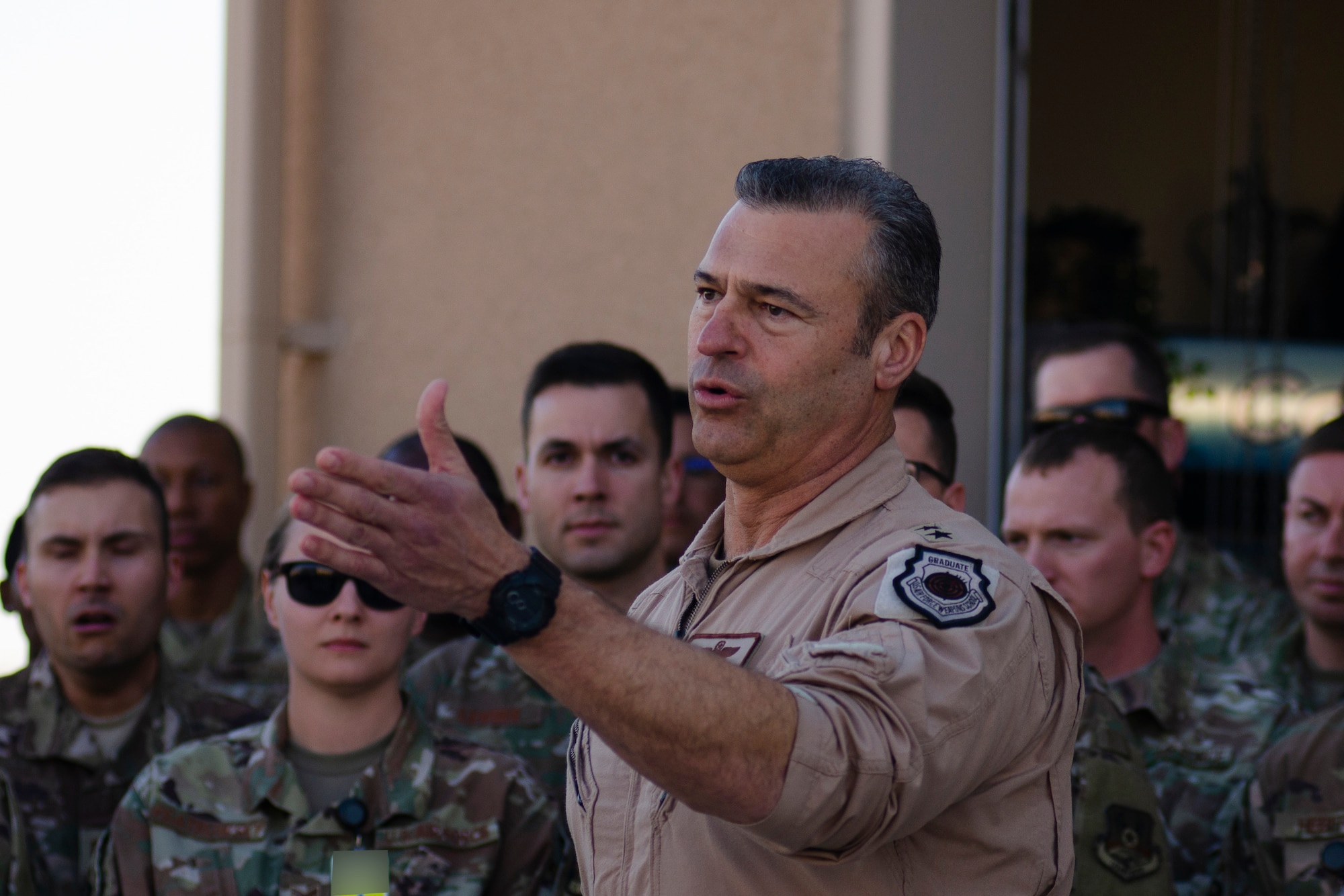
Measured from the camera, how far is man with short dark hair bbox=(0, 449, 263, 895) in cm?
372

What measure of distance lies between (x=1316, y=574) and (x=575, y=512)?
6.52ft

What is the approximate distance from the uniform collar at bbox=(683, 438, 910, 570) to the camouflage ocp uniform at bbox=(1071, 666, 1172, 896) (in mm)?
1171

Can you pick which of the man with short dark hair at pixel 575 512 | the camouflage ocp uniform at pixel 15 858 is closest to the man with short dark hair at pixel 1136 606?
the man with short dark hair at pixel 575 512

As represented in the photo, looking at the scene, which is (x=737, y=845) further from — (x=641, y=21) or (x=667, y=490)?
(x=641, y=21)

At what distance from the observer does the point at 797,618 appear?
1885 mm

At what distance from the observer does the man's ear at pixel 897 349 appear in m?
2.04

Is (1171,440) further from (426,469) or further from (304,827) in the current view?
(304,827)

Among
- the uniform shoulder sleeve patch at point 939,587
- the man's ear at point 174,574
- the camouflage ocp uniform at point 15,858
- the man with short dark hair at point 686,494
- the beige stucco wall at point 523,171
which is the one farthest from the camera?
the beige stucco wall at point 523,171

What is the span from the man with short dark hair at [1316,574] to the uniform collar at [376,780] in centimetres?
235

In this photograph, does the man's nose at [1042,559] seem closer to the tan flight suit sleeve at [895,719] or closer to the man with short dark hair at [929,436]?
the man with short dark hair at [929,436]

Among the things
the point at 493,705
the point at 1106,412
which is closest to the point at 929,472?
the point at 1106,412

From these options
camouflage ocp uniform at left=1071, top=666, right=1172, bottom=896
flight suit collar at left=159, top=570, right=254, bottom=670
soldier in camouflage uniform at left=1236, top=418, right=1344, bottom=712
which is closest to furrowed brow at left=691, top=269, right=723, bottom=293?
camouflage ocp uniform at left=1071, top=666, right=1172, bottom=896

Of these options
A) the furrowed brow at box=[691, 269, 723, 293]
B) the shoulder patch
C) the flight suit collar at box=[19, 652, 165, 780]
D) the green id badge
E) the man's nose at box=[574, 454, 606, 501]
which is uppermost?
the furrowed brow at box=[691, 269, 723, 293]

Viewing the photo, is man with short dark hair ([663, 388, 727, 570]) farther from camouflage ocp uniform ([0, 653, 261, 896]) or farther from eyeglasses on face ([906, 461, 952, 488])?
camouflage ocp uniform ([0, 653, 261, 896])
